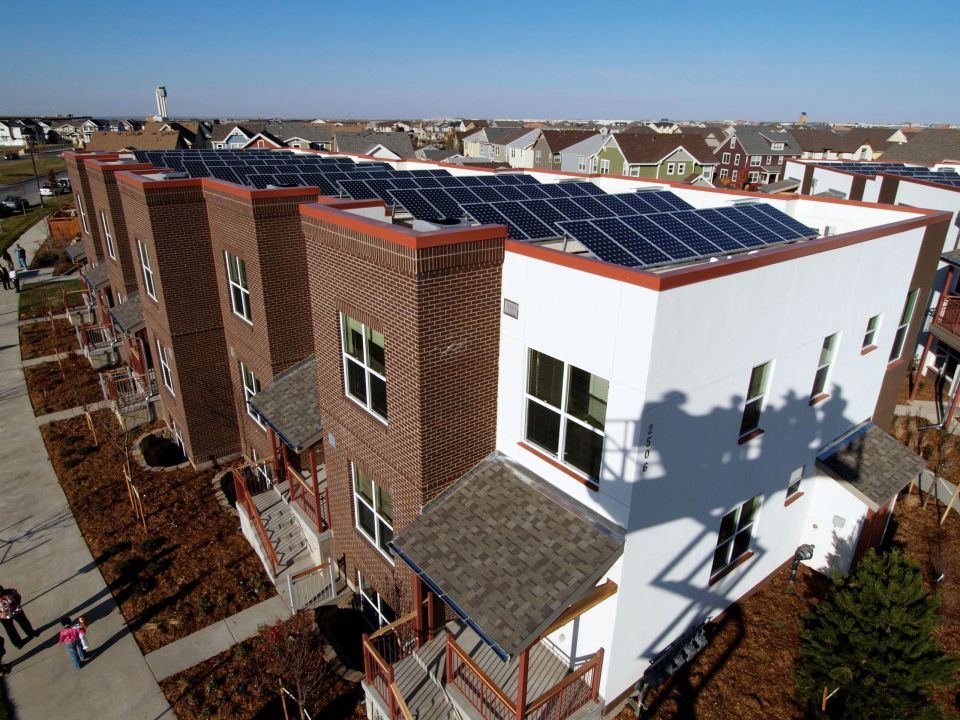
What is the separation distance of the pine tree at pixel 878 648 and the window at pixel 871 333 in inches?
183

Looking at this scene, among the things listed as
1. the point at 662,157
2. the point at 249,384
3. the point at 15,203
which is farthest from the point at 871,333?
the point at 15,203

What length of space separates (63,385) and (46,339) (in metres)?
7.45

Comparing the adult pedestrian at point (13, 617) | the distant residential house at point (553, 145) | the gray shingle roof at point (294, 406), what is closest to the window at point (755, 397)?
the gray shingle roof at point (294, 406)

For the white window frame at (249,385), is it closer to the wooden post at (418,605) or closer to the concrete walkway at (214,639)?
the concrete walkway at (214,639)

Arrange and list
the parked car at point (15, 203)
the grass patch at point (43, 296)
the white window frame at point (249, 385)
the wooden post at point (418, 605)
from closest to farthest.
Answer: the wooden post at point (418, 605), the white window frame at point (249, 385), the grass patch at point (43, 296), the parked car at point (15, 203)

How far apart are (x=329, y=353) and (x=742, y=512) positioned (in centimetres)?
854

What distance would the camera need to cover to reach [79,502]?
17.1 metres

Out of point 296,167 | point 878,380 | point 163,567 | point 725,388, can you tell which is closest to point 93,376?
point 296,167

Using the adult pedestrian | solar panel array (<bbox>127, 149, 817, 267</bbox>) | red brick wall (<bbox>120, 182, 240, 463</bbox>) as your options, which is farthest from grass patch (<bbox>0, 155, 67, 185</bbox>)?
solar panel array (<bbox>127, 149, 817, 267</bbox>)

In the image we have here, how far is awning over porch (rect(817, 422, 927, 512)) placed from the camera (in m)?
12.2

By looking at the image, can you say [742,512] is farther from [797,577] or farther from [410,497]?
[410,497]

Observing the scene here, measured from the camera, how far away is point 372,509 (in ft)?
37.6

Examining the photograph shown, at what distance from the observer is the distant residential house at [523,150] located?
312ft

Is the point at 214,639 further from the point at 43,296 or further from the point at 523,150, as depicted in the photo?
the point at 523,150
